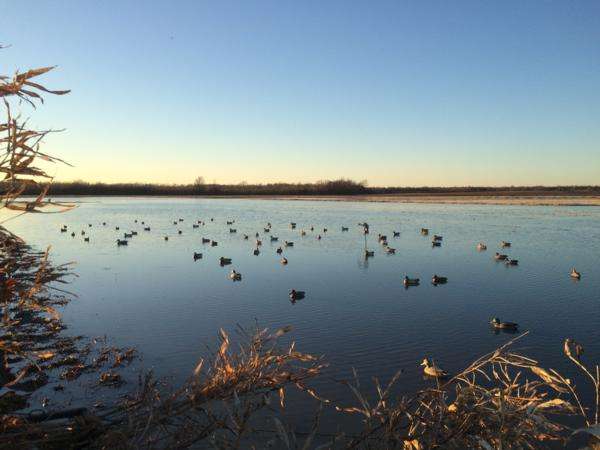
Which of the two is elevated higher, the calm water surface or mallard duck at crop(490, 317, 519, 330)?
mallard duck at crop(490, 317, 519, 330)

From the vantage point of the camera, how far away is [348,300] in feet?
54.2

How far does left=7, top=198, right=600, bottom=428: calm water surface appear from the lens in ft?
37.1

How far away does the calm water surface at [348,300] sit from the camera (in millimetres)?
11320

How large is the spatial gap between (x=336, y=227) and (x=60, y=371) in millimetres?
33948

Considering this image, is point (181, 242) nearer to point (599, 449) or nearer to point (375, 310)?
point (375, 310)

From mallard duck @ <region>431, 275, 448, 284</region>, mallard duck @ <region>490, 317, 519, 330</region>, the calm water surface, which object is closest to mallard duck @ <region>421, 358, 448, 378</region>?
the calm water surface

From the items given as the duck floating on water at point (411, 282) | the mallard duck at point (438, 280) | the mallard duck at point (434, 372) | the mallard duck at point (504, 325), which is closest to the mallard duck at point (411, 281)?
the duck floating on water at point (411, 282)

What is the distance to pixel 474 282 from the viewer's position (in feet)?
65.1

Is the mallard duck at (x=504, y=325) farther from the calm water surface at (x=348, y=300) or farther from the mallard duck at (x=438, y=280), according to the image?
the mallard duck at (x=438, y=280)

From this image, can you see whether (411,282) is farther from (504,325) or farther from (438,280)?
(504,325)

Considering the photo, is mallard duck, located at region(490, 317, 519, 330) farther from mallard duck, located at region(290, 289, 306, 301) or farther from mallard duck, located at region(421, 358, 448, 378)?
mallard duck, located at region(290, 289, 306, 301)

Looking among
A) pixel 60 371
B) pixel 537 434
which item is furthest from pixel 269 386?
pixel 60 371

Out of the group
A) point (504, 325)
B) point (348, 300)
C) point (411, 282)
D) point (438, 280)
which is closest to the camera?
point (504, 325)

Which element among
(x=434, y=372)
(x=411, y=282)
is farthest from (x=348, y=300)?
(x=434, y=372)
